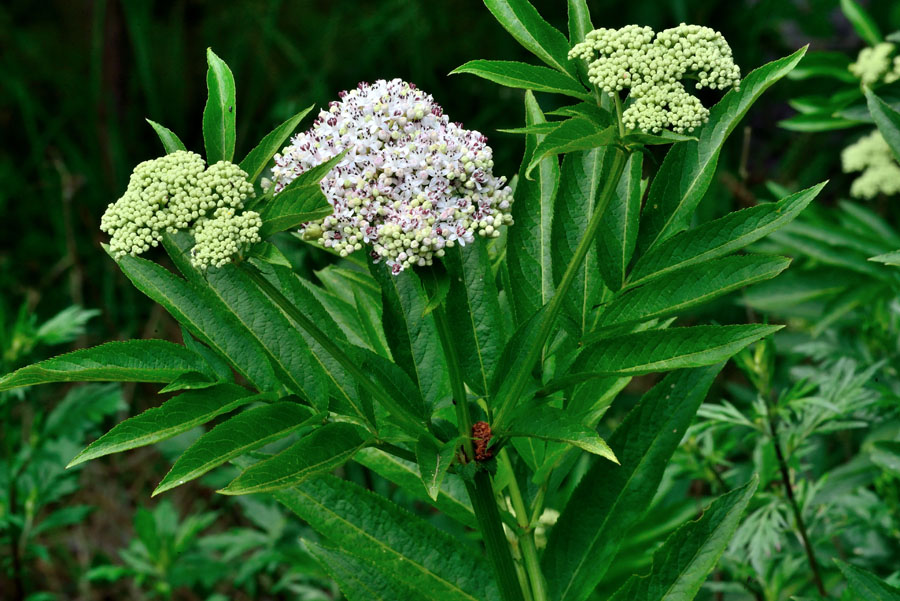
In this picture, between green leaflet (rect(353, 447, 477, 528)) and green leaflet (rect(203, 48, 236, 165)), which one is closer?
green leaflet (rect(203, 48, 236, 165))

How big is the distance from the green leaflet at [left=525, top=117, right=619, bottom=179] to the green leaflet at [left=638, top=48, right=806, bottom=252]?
0.18 m

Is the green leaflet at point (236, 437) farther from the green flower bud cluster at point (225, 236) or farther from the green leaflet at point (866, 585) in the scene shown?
the green leaflet at point (866, 585)

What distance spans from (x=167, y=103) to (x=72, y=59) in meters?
0.94

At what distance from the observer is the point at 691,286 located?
3.66 ft

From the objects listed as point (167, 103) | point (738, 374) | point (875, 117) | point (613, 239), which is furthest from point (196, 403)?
point (167, 103)

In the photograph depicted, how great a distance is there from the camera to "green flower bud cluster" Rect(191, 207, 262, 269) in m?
1.04

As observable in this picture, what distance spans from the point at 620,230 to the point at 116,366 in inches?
25.8

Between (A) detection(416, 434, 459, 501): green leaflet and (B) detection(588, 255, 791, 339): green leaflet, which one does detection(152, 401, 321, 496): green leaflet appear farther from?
(B) detection(588, 255, 791, 339): green leaflet

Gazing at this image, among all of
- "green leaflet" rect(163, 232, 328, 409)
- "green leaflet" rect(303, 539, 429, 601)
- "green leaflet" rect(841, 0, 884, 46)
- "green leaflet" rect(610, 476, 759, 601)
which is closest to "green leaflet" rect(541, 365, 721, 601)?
"green leaflet" rect(610, 476, 759, 601)

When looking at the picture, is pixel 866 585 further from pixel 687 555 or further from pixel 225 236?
pixel 225 236

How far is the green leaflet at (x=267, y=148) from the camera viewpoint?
43.6 inches

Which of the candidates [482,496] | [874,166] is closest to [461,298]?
[482,496]

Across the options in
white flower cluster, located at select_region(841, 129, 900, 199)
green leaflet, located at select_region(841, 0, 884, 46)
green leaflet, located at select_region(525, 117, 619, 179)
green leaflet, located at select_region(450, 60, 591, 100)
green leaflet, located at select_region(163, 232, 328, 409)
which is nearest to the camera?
green leaflet, located at select_region(525, 117, 619, 179)

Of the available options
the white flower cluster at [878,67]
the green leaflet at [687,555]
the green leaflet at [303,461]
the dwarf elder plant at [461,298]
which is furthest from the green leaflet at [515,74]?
the white flower cluster at [878,67]
